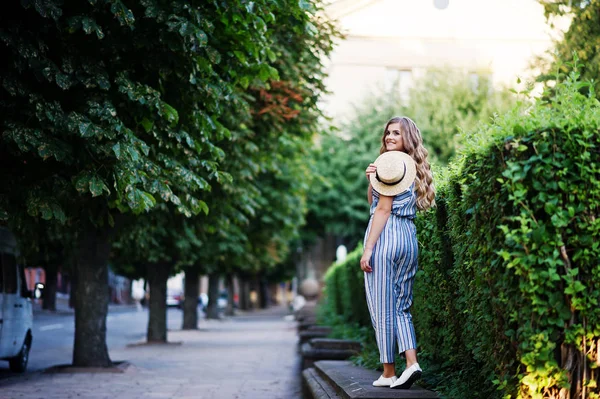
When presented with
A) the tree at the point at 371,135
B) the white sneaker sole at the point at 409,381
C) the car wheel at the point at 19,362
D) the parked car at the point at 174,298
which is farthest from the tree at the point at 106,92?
the parked car at the point at 174,298

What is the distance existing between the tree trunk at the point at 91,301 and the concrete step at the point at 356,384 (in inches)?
222

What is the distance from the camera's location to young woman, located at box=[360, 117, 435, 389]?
247 inches

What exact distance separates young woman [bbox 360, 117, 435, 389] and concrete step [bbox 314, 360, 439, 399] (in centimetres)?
19

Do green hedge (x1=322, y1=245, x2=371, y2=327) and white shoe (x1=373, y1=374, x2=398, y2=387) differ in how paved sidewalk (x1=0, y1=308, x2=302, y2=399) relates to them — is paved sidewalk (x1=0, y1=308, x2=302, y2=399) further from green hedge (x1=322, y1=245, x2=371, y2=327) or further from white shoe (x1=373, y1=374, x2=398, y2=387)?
white shoe (x1=373, y1=374, x2=398, y2=387)

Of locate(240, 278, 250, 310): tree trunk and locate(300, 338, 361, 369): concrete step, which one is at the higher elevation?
locate(240, 278, 250, 310): tree trunk

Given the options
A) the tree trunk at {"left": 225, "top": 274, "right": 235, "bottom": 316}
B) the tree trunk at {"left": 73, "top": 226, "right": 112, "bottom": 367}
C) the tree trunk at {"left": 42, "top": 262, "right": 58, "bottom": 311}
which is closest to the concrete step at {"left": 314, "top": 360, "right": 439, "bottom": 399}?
the tree trunk at {"left": 73, "top": 226, "right": 112, "bottom": 367}

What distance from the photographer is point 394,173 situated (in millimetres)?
6293

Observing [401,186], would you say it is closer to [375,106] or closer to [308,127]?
[308,127]

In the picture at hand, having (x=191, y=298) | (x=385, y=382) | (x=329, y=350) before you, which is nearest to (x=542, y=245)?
(x=385, y=382)

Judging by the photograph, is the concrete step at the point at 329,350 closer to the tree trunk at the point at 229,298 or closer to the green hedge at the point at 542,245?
the green hedge at the point at 542,245

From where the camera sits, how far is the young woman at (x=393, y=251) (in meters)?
6.29

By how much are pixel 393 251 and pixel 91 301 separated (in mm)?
9672

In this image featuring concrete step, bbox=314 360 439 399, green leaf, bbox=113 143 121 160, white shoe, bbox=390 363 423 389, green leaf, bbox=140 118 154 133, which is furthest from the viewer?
green leaf, bbox=140 118 154 133

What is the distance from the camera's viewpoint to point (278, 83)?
48.9 ft
